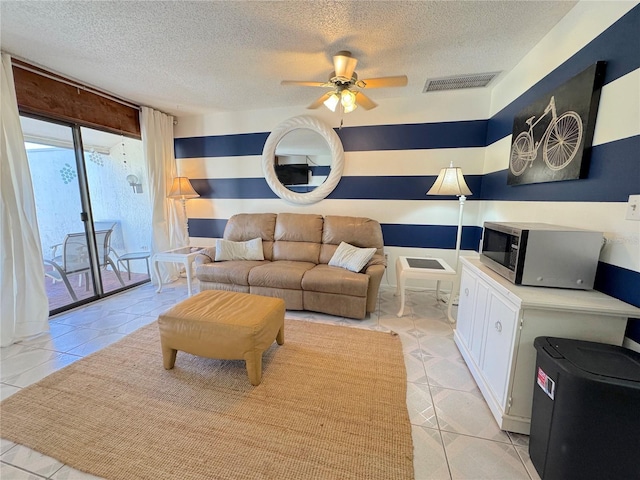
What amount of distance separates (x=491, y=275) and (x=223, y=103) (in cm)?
361

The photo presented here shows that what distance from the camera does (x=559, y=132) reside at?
1711mm

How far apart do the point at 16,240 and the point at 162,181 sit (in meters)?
1.77

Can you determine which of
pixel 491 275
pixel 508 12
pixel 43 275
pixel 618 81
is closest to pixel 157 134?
pixel 43 275

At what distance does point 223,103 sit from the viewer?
3.46 meters

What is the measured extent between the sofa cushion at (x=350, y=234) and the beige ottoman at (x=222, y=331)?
1458 millimetres

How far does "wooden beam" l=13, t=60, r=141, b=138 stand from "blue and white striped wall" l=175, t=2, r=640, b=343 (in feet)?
2.52

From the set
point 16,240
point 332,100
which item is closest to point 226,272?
point 16,240

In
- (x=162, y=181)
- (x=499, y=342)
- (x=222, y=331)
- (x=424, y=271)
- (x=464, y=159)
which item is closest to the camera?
(x=499, y=342)

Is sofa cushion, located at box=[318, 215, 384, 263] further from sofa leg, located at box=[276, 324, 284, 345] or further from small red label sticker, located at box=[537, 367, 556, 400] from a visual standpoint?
small red label sticker, located at box=[537, 367, 556, 400]

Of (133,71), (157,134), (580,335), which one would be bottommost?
(580,335)

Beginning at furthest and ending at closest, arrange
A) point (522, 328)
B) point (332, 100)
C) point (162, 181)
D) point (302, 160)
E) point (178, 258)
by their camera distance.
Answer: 1. point (162, 181)
2. point (302, 160)
3. point (178, 258)
4. point (332, 100)
5. point (522, 328)

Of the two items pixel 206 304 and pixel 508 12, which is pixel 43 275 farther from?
pixel 508 12

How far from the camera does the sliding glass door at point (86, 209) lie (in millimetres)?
2787

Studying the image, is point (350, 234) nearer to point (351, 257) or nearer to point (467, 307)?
point (351, 257)
